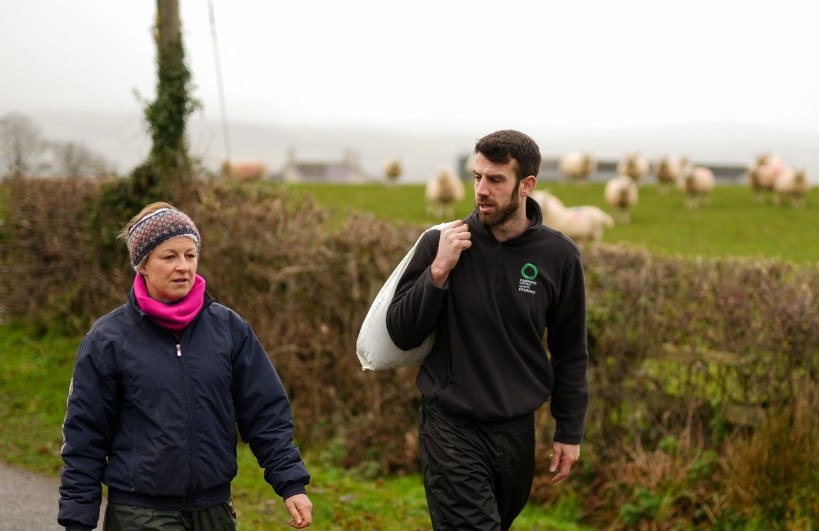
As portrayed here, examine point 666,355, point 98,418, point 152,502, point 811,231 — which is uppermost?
point 98,418

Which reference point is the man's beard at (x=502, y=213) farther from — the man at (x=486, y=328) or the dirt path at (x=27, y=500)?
the dirt path at (x=27, y=500)

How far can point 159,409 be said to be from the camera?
3.67 metres

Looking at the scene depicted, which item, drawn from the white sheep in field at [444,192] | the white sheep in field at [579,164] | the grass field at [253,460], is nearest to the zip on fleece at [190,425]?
the grass field at [253,460]

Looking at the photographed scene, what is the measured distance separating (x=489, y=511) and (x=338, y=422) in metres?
4.89

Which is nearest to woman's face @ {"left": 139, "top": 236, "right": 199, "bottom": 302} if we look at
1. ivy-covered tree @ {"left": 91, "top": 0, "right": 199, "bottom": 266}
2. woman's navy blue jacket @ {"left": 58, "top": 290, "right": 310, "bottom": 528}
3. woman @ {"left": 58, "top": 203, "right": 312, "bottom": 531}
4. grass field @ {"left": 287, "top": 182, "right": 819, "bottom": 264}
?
woman @ {"left": 58, "top": 203, "right": 312, "bottom": 531}

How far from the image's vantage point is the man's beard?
14.4 ft

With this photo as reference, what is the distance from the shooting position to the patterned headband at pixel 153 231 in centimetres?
377

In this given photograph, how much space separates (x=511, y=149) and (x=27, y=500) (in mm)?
4987

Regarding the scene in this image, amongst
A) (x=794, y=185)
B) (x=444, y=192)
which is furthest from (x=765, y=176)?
(x=444, y=192)

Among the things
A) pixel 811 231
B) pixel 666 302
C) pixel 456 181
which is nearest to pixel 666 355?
pixel 666 302

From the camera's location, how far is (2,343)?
1256 centimetres

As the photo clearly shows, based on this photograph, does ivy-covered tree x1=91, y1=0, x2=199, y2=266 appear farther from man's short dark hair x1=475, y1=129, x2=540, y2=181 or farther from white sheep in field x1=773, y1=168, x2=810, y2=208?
white sheep in field x1=773, y1=168, x2=810, y2=208

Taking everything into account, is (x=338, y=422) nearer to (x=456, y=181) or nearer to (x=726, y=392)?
(x=726, y=392)

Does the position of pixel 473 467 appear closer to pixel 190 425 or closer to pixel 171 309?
pixel 190 425
